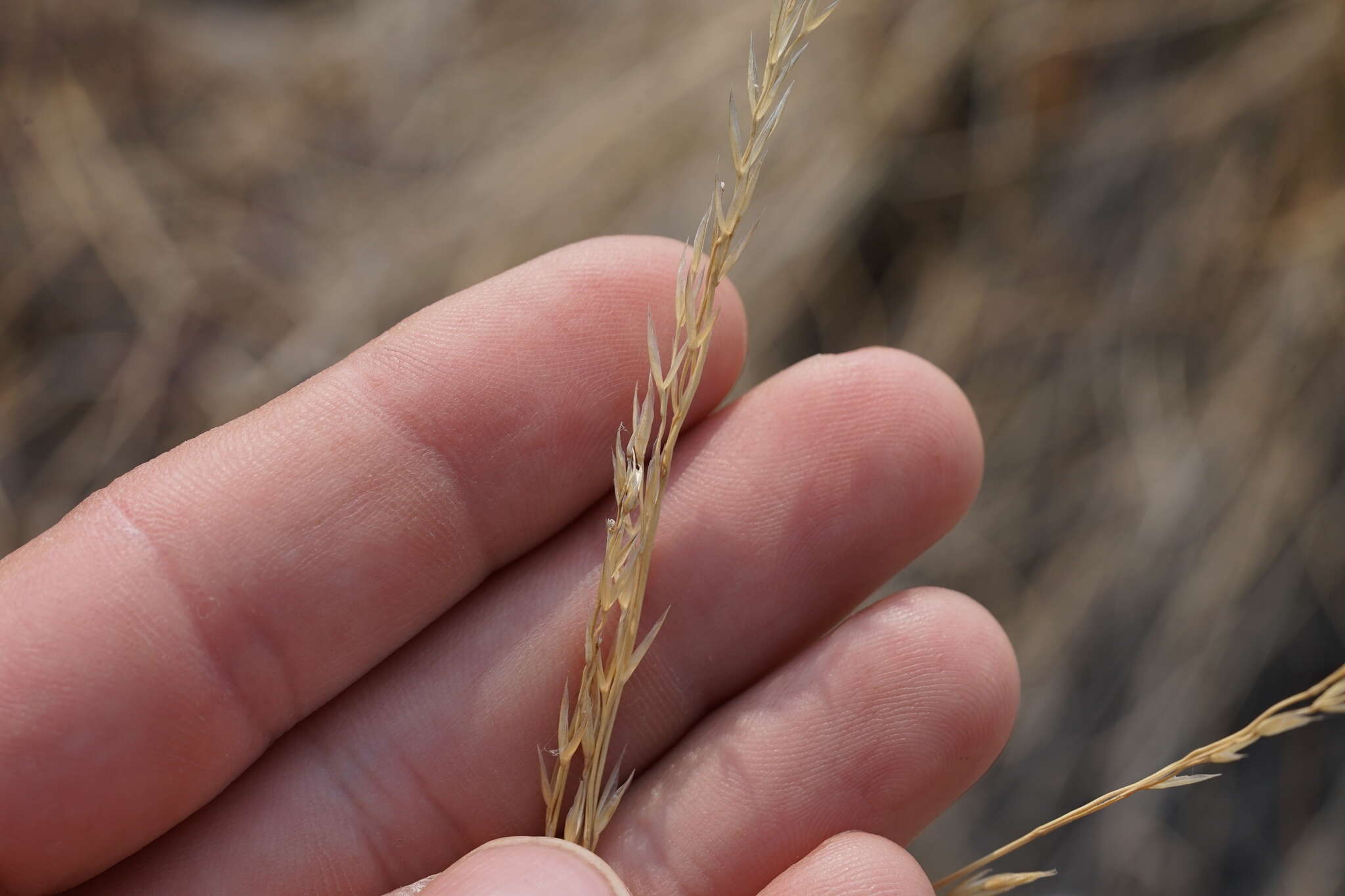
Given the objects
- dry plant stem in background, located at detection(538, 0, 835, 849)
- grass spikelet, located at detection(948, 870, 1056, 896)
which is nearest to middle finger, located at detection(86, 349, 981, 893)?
dry plant stem in background, located at detection(538, 0, 835, 849)

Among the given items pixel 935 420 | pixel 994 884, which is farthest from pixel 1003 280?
pixel 994 884

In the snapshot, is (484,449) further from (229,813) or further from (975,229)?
(975,229)

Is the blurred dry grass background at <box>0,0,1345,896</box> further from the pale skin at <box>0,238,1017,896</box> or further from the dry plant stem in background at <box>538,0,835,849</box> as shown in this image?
the dry plant stem in background at <box>538,0,835,849</box>

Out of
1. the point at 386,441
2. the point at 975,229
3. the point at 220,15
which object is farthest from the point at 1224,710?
the point at 220,15

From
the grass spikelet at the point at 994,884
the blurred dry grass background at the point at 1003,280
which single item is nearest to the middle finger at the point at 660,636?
the grass spikelet at the point at 994,884

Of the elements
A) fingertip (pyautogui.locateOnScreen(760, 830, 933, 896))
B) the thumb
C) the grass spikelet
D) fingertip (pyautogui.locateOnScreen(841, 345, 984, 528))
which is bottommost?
the grass spikelet

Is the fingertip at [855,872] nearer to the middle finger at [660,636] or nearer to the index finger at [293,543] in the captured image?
the middle finger at [660,636]

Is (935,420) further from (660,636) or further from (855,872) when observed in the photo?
(855,872)
